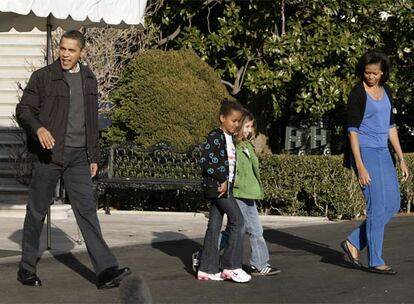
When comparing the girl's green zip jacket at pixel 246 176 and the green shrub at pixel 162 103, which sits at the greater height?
the green shrub at pixel 162 103

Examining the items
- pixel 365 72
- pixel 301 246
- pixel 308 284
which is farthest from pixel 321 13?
pixel 308 284

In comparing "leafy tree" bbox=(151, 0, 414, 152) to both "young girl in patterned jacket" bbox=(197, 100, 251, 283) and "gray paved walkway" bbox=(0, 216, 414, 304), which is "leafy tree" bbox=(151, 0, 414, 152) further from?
"young girl in patterned jacket" bbox=(197, 100, 251, 283)

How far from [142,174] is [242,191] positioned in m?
6.63

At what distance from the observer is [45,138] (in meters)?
7.46

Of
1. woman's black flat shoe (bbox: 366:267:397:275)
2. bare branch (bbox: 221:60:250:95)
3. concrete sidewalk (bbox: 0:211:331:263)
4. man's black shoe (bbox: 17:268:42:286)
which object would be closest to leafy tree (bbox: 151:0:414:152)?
bare branch (bbox: 221:60:250:95)

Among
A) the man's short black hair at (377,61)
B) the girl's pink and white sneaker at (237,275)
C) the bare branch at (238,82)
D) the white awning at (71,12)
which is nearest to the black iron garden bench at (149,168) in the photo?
the bare branch at (238,82)

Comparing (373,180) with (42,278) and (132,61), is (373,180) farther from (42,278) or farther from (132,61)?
(132,61)

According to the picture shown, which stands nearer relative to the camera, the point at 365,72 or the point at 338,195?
the point at 365,72

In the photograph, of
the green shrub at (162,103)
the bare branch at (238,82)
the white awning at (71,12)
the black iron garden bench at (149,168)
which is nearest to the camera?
the white awning at (71,12)

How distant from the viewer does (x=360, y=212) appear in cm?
1512

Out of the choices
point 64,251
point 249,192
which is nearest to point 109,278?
point 249,192

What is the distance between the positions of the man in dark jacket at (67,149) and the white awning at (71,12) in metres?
1.38

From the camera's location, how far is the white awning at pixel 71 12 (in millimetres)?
9117

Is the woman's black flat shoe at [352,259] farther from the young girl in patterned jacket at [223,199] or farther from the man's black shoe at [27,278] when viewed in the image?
the man's black shoe at [27,278]
